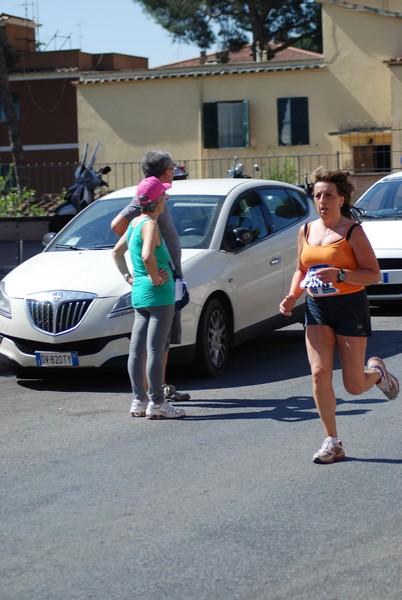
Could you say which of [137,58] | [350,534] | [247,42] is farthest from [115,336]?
[137,58]

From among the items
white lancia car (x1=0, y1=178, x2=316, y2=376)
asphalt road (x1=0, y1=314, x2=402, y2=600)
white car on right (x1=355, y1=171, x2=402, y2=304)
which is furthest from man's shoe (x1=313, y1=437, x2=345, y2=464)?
white car on right (x1=355, y1=171, x2=402, y2=304)

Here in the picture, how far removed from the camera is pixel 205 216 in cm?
1080

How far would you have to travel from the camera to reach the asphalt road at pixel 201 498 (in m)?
4.98

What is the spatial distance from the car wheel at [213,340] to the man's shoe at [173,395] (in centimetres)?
79

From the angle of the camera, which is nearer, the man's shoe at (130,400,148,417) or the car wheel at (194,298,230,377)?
the man's shoe at (130,400,148,417)

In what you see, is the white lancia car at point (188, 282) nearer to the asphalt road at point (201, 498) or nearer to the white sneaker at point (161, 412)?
the asphalt road at point (201, 498)

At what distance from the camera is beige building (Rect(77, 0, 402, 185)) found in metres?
41.2

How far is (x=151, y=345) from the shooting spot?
334 inches

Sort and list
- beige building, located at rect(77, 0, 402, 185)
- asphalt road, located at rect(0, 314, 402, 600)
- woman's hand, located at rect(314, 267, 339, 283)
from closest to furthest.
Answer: asphalt road, located at rect(0, 314, 402, 600) → woman's hand, located at rect(314, 267, 339, 283) → beige building, located at rect(77, 0, 402, 185)

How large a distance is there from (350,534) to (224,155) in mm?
38288

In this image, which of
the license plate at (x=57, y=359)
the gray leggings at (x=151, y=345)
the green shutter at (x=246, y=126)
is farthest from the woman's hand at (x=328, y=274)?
the green shutter at (x=246, y=126)

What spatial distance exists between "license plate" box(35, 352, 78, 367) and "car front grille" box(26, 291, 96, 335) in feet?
0.59

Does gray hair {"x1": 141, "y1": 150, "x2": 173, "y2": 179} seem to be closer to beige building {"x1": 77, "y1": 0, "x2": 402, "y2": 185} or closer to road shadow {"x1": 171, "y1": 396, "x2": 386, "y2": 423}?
road shadow {"x1": 171, "y1": 396, "x2": 386, "y2": 423}

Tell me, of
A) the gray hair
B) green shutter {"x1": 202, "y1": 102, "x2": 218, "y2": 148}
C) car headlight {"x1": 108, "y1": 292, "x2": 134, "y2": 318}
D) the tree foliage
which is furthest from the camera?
the tree foliage
